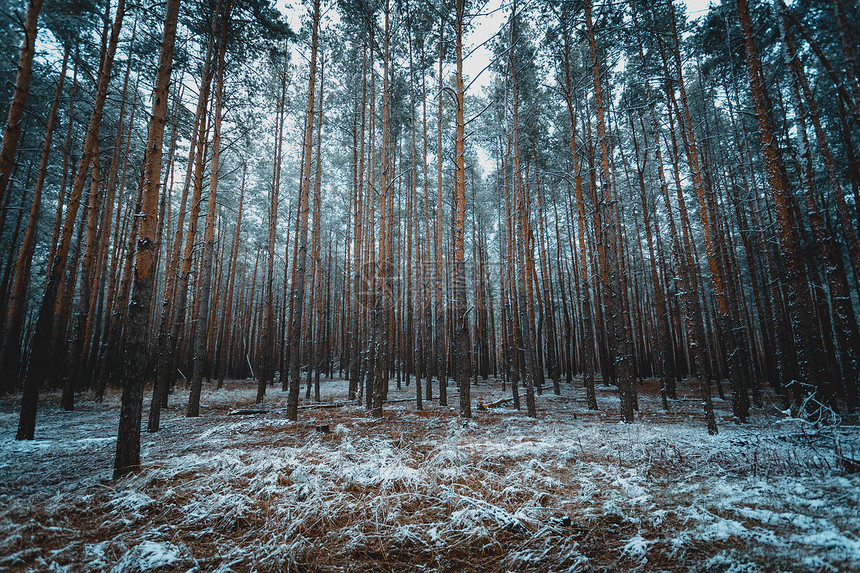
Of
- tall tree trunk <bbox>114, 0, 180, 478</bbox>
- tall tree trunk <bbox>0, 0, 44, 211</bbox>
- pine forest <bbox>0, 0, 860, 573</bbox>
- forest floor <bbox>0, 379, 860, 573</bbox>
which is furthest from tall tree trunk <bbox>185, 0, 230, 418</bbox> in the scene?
tall tree trunk <bbox>114, 0, 180, 478</bbox>

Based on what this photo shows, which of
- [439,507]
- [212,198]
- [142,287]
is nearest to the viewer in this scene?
[439,507]

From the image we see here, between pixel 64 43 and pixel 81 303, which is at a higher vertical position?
pixel 64 43

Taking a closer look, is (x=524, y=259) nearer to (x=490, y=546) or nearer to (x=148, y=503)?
(x=490, y=546)

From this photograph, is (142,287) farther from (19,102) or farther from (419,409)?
(419,409)

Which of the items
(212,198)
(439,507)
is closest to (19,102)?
(212,198)

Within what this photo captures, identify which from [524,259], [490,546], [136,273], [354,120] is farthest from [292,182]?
Result: [490,546]

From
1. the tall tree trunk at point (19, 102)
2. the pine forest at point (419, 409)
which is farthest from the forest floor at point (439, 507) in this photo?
the tall tree trunk at point (19, 102)

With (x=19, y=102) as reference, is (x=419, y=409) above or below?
below

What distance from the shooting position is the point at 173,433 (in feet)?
21.3

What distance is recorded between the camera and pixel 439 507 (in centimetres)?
294

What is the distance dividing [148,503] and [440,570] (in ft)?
9.12

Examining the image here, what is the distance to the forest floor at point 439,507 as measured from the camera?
2188 mm

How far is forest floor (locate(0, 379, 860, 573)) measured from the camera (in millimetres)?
2188

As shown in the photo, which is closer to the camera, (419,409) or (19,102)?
(19,102)
